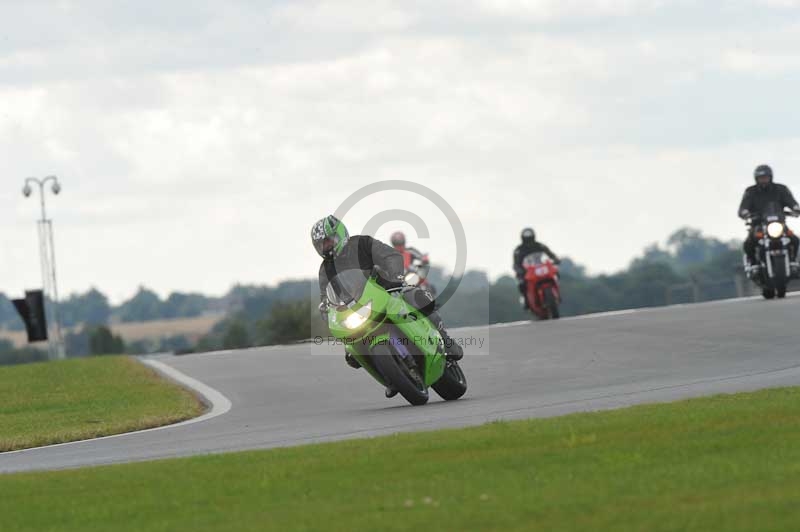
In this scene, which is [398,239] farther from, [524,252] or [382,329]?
[382,329]

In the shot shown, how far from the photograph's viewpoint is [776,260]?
29750mm

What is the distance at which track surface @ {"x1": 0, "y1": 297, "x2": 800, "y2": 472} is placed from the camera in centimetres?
1473

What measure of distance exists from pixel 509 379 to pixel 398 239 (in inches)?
527

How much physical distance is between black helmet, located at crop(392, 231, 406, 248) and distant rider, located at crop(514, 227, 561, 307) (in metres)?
2.15

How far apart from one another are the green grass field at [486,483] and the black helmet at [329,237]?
11.5 feet

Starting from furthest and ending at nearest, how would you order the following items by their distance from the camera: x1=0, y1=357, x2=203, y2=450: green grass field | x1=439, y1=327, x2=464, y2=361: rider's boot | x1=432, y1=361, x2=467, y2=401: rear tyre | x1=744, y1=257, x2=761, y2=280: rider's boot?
1. x1=744, y1=257, x2=761, y2=280: rider's boot
2. x1=0, y1=357, x2=203, y2=450: green grass field
3. x1=432, y1=361, x2=467, y2=401: rear tyre
4. x1=439, y1=327, x2=464, y2=361: rider's boot

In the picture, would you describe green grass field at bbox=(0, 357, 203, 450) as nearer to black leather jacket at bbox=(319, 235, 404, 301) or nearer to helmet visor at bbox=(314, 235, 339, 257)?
black leather jacket at bbox=(319, 235, 404, 301)

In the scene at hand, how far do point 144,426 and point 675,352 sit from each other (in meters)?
7.17

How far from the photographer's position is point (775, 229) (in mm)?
29141

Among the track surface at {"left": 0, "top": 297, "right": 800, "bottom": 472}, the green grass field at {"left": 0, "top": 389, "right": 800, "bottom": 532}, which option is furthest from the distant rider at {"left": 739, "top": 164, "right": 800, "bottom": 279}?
the green grass field at {"left": 0, "top": 389, "right": 800, "bottom": 532}

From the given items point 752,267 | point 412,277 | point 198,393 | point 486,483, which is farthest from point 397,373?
point 412,277

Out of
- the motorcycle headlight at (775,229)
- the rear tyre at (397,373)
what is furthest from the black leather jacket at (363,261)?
the motorcycle headlight at (775,229)

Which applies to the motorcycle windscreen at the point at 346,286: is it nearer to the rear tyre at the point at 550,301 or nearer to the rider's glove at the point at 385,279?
the rider's glove at the point at 385,279

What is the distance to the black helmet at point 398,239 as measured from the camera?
32.8 metres
